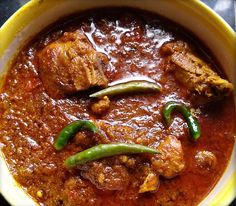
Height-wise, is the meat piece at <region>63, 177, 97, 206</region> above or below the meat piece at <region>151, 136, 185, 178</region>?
below

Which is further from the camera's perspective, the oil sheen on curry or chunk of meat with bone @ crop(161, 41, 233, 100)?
chunk of meat with bone @ crop(161, 41, 233, 100)

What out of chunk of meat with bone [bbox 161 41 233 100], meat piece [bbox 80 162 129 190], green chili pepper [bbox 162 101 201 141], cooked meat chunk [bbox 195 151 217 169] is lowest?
meat piece [bbox 80 162 129 190]

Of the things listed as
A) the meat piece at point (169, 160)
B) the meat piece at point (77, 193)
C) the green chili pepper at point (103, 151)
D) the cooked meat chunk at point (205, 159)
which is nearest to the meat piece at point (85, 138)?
the green chili pepper at point (103, 151)

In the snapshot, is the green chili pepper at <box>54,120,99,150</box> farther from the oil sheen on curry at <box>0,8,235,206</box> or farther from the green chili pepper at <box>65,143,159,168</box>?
the green chili pepper at <box>65,143,159,168</box>

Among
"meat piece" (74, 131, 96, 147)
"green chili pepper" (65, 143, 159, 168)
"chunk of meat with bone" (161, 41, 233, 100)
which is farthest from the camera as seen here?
"chunk of meat with bone" (161, 41, 233, 100)

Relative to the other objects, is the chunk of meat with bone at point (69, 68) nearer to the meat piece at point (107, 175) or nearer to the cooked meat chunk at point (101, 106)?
the cooked meat chunk at point (101, 106)

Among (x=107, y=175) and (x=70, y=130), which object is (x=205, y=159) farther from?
(x=70, y=130)

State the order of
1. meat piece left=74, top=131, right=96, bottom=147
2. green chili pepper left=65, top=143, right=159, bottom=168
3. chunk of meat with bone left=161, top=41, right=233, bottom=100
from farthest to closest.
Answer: chunk of meat with bone left=161, top=41, right=233, bottom=100 < meat piece left=74, top=131, right=96, bottom=147 < green chili pepper left=65, top=143, right=159, bottom=168

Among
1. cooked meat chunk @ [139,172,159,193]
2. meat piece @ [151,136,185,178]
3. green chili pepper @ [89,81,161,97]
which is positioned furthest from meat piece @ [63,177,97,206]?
green chili pepper @ [89,81,161,97]
